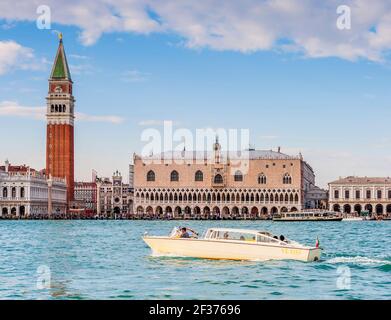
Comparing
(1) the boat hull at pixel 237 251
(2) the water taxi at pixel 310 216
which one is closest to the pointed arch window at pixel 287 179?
(2) the water taxi at pixel 310 216

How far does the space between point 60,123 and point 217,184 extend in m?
24.9

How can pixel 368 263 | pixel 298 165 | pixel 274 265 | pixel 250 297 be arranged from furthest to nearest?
pixel 298 165 → pixel 368 263 → pixel 274 265 → pixel 250 297

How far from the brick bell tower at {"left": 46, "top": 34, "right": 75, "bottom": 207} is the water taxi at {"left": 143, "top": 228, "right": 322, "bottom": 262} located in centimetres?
9145

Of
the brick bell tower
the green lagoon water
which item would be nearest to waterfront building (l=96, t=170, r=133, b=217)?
the brick bell tower

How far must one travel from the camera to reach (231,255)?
72.7ft

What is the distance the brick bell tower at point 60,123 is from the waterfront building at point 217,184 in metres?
12.1

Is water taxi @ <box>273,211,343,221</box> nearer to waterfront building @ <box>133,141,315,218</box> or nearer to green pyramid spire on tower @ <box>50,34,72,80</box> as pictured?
waterfront building @ <box>133,141,315,218</box>

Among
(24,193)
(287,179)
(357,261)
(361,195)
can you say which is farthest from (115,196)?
(357,261)

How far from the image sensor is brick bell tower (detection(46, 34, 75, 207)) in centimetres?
11325

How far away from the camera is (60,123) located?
114m

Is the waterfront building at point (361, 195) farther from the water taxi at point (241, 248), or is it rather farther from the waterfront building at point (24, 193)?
the water taxi at point (241, 248)
